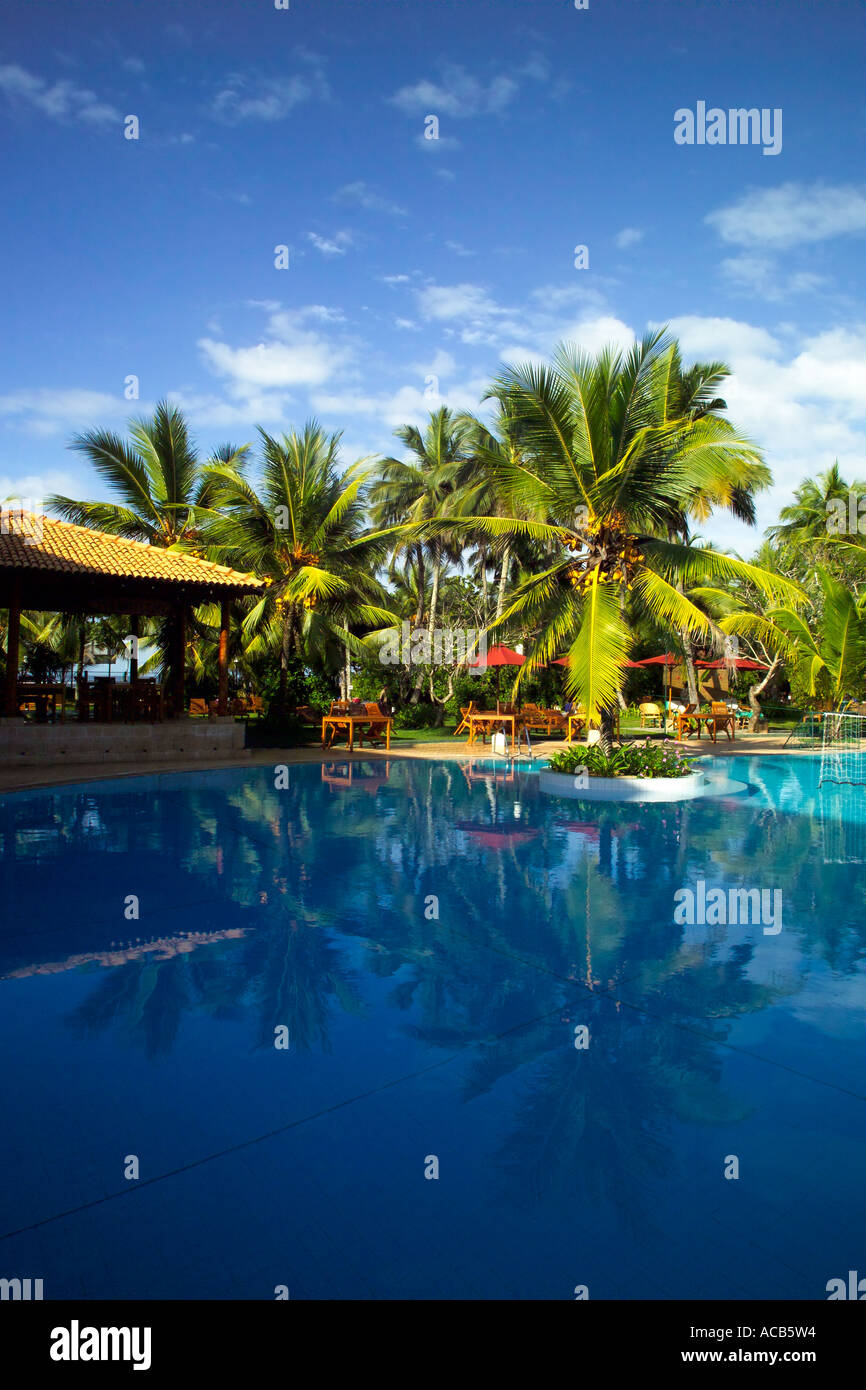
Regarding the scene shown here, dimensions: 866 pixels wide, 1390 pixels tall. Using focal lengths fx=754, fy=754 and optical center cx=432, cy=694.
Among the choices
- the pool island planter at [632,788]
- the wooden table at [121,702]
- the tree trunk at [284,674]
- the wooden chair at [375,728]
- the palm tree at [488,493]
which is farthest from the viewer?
the palm tree at [488,493]

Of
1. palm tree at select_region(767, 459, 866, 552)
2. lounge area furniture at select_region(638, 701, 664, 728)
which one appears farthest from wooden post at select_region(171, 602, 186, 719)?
palm tree at select_region(767, 459, 866, 552)

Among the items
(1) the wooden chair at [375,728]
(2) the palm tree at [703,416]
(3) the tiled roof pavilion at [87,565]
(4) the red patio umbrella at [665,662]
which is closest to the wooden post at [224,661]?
(3) the tiled roof pavilion at [87,565]

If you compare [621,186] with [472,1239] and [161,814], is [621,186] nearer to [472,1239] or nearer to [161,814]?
[161,814]

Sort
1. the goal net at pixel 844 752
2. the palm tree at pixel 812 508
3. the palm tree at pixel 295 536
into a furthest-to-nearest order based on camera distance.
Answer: the palm tree at pixel 812 508 < the palm tree at pixel 295 536 < the goal net at pixel 844 752

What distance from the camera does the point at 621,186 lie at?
13.1 metres

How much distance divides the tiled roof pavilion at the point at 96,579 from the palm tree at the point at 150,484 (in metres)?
4.64

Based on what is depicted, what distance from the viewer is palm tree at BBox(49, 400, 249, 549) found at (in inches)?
872

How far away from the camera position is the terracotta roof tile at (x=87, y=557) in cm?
A: 1473

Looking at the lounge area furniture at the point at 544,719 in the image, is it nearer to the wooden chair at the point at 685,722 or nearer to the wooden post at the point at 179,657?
the wooden chair at the point at 685,722

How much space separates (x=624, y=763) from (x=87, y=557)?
11500 mm

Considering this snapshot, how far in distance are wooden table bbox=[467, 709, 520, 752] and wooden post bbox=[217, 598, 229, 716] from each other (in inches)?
247

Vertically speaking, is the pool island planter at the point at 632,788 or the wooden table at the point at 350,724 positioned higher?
the wooden table at the point at 350,724

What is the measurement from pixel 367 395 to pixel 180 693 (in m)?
13.2
